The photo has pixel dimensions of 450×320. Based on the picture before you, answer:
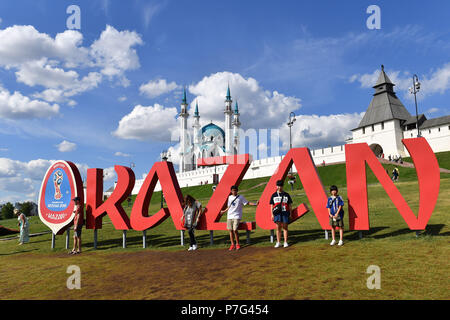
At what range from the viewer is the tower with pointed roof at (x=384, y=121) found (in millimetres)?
56100

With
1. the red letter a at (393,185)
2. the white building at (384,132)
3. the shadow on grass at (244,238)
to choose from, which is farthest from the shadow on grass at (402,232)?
the white building at (384,132)

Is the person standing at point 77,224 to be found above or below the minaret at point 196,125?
below

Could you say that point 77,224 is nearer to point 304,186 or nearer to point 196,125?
point 304,186

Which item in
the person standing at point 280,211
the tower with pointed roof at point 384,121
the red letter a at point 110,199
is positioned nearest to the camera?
the person standing at point 280,211

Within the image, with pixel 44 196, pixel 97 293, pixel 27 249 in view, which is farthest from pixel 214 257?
pixel 27 249

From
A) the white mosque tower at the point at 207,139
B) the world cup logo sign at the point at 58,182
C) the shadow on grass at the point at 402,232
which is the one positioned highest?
the white mosque tower at the point at 207,139

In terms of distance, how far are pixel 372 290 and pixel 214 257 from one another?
461 cm

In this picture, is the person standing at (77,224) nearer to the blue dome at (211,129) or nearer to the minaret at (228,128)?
the minaret at (228,128)

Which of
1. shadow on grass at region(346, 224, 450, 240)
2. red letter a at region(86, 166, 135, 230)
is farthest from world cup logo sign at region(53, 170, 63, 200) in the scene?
shadow on grass at region(346, 224, 450, 240)

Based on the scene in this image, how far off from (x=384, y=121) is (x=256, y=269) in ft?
194

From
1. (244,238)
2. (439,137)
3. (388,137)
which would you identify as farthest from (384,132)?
(244,238)

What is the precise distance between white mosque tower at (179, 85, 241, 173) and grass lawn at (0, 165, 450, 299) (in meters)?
76.8

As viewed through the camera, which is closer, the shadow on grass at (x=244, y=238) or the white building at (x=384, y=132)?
the shadow on grass at (x=244, y=238)

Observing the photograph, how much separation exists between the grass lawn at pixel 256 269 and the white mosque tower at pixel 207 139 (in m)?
76.8
